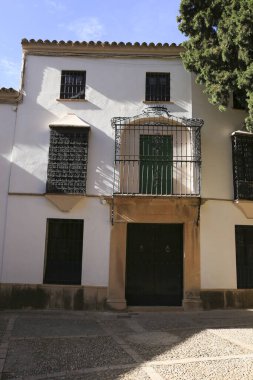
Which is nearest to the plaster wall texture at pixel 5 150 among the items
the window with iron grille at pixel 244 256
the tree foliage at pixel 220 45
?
the tree foliage at pixel 220 45

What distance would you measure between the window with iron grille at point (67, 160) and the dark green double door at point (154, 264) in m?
1.90

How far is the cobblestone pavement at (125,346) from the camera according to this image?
461 cm

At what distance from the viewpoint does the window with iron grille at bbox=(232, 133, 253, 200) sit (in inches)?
381

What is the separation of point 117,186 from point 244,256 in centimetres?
381

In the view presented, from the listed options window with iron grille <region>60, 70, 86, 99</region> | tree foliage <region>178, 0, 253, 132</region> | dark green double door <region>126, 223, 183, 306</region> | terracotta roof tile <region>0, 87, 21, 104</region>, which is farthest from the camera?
window with iron grille <region>60, 70, 86, 99</region>

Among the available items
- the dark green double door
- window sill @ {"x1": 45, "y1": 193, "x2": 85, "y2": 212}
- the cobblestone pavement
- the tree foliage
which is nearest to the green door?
the dark green double door

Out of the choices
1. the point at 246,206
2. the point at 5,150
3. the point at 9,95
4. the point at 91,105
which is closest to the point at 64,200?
the point at 5,150

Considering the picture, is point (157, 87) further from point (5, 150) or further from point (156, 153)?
point (5, 150)

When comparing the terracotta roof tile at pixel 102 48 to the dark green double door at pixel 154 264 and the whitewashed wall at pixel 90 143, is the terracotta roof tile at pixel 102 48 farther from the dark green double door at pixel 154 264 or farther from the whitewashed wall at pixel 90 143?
the dark green double door at pixel 154 264

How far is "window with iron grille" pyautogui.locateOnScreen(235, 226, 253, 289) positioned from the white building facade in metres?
0.04

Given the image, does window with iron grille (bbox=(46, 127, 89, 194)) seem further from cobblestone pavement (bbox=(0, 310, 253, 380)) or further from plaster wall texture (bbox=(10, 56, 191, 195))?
cobblestone pavement (bbox=(0, 310, 253, 380))

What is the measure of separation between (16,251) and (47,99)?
13.6ft

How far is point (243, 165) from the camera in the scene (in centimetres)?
985

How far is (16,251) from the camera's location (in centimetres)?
930
